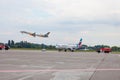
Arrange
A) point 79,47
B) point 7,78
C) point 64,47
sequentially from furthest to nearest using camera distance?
point 79,47 < point 64,47 < point 7,78

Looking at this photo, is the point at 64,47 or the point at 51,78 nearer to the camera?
the point at 51,78

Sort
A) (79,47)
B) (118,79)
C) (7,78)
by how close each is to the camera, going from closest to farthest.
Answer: (7,78) → (118,79) → (79,47)

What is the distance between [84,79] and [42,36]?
4696 inches

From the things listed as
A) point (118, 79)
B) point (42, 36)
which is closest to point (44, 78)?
point (118, 79)

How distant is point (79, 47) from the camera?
13400cm

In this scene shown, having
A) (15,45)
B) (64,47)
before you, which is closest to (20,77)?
(64,47)

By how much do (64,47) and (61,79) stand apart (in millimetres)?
102838

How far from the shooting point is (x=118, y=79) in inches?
628

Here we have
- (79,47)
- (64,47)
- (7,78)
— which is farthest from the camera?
(79,47)

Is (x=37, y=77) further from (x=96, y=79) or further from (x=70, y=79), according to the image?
(x=96, y=79)

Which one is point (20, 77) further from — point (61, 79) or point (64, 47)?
point (64, 47)

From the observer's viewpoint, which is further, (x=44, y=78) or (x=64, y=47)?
(x=64, y=47)

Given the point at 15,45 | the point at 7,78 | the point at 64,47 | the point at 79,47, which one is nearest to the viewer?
the point at 7,78

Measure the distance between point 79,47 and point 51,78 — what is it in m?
119
